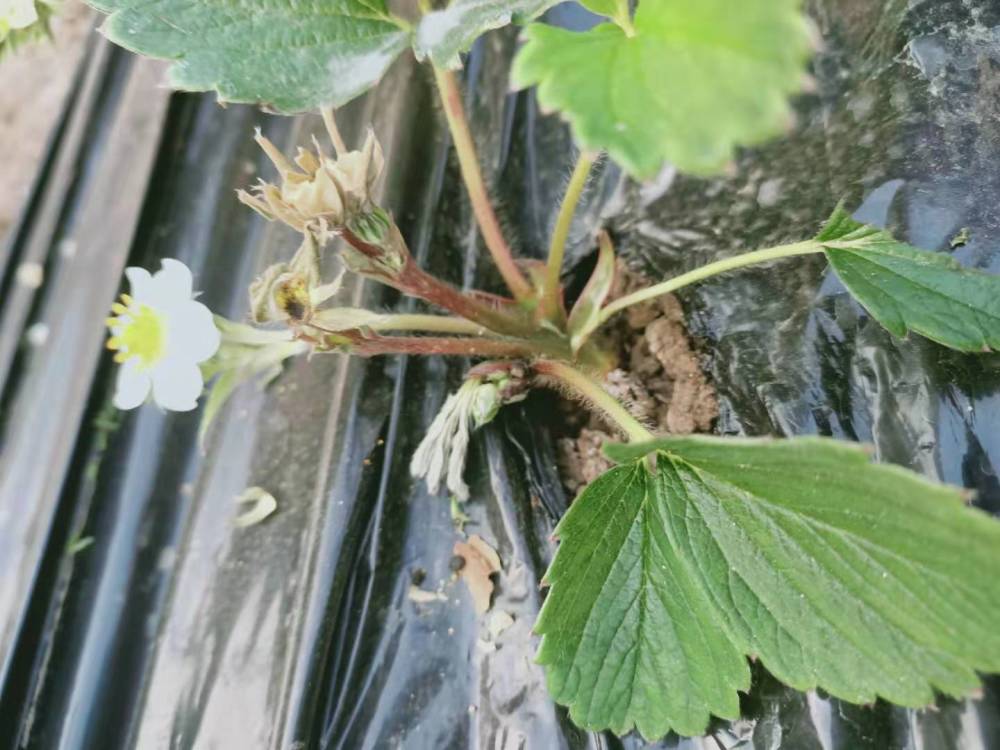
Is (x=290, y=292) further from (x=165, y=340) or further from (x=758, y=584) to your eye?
(x=758, y=584)

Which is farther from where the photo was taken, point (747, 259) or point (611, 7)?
point (747, 259)

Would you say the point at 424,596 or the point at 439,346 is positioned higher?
the point at 439,346

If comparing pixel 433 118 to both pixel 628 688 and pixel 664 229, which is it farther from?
pixel 628 688


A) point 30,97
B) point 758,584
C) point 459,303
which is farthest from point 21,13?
point 30,97

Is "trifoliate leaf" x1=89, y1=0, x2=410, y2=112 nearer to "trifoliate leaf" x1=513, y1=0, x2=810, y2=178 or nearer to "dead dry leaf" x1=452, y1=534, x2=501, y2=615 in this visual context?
"trifoliate leaf" x1=513, y1=0, x2=810, y2=178

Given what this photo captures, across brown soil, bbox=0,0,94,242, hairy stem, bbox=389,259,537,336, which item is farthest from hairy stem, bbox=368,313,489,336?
brown soil, bbox=0,0,94,242

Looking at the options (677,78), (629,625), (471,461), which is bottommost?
(629,625)
